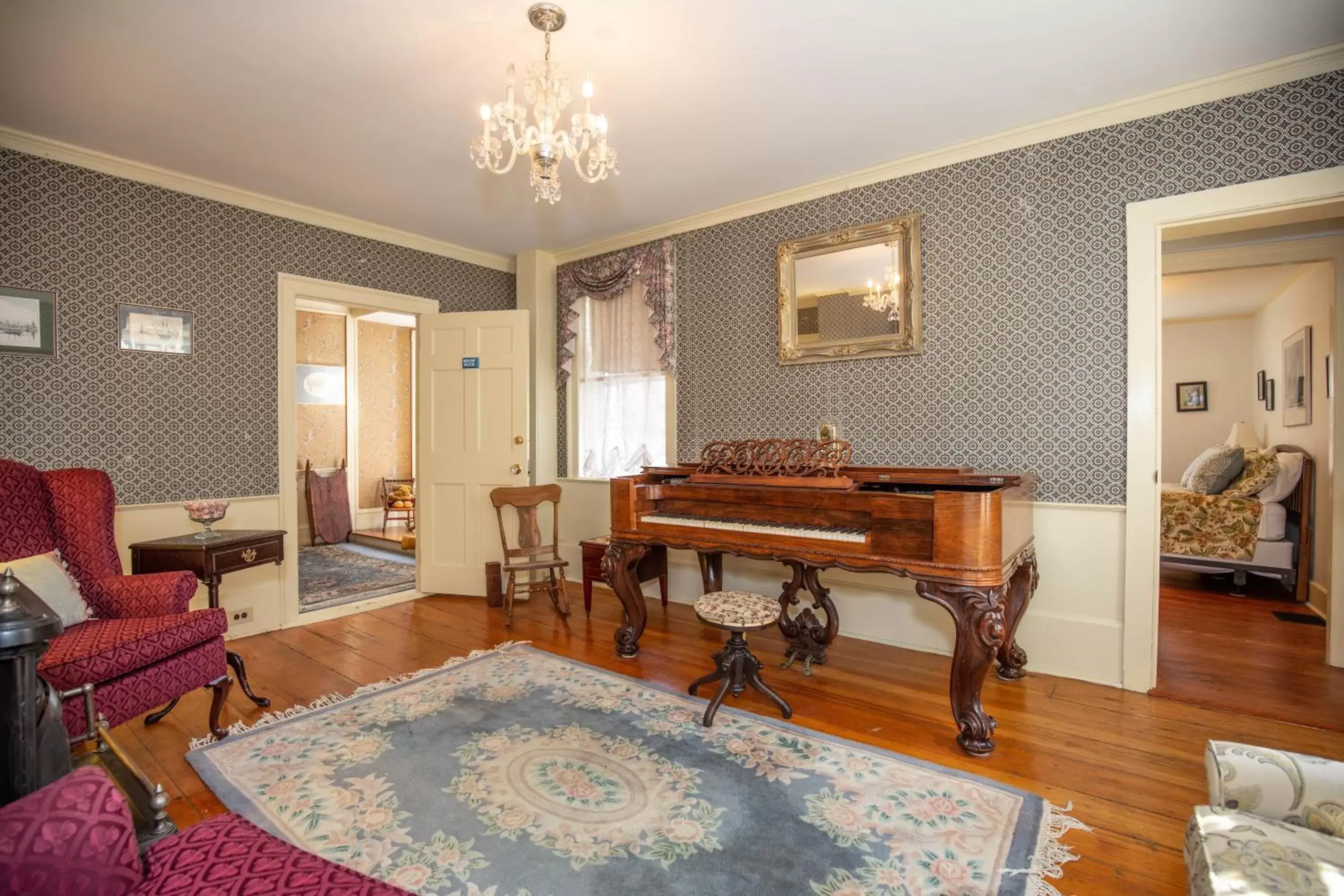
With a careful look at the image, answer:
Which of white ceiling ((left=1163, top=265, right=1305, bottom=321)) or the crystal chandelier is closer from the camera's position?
the crystal chandelier

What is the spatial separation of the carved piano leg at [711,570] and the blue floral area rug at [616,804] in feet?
3.94

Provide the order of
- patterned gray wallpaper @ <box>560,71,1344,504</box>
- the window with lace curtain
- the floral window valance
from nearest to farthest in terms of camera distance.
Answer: patterned gray wallpaper @ <box>560,71,1344,504</box>, the floral window valance, the window with lace curtain

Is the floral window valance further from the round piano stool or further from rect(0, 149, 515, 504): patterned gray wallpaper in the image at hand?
the round piano stool

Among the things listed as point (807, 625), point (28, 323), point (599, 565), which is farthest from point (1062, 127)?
point (28, 323)

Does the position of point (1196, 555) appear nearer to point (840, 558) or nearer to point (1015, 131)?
point (1015, 131)

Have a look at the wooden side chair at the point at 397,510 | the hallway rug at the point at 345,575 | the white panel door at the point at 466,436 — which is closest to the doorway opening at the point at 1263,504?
the white panel door at the point at 466,436

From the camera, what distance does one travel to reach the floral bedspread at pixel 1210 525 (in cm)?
471

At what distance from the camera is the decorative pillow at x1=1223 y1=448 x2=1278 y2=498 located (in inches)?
Answer: 186

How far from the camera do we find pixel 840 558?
8.45 feet

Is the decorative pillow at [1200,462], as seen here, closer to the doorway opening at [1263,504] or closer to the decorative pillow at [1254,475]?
the doorway opening at [1263,504]

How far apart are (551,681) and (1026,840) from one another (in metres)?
1.99

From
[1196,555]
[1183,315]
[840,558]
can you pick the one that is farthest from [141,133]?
[1183,315]

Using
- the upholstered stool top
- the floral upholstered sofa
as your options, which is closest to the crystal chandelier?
the upholstered stool top

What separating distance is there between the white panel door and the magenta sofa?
3.57 meters
